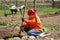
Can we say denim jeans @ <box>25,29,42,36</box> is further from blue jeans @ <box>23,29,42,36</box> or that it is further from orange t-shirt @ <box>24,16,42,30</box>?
orange t-shirt @ <box>24,16,42,30</box>

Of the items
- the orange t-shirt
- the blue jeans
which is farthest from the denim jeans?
the orange t-shirt

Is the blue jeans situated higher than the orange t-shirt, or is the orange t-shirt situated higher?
the orange t-shirt

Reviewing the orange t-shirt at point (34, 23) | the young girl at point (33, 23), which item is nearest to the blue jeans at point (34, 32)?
the young girl at point (33, 23)

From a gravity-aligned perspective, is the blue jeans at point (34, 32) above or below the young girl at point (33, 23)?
below

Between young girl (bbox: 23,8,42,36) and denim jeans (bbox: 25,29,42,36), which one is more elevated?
Result: young girl (bbox: 23,8,42,36)

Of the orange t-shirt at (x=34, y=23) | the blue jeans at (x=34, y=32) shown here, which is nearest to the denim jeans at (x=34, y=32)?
the blue jeans at (x=34, y=32)

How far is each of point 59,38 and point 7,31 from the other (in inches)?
76.6

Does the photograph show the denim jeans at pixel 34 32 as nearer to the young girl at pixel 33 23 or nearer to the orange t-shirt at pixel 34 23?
the young girl at pixel 33 23

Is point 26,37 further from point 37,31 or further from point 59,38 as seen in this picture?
point 59,38

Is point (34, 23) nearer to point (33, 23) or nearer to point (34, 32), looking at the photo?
point (33, 23)

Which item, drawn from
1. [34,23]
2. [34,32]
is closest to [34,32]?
[34,32]

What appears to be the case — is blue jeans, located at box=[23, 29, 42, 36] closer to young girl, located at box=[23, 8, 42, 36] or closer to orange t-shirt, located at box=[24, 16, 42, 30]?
young girl, located at box=[23, 8, 42, 36]

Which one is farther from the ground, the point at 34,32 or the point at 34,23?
the point at 34,23

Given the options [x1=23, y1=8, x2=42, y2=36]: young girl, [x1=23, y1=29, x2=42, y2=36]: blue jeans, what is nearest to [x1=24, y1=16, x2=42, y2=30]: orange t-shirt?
[x1=23, y1=8, x2=42, y2=36]: young girl
